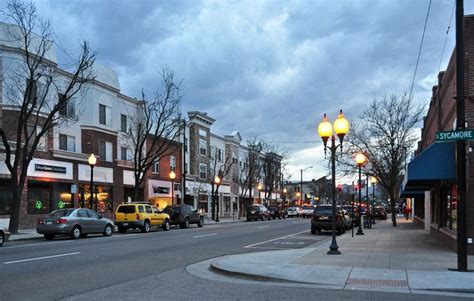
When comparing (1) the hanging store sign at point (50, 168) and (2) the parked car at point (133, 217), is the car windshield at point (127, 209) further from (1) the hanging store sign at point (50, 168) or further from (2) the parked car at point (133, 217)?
(1) the hanging store sign at point (50, 168)

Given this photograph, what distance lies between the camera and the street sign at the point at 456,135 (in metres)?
11.6

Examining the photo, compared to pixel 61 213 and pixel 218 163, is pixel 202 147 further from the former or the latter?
pixel 61 213

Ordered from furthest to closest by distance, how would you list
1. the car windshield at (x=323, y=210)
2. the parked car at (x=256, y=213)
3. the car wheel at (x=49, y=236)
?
1. the parked car at (x=256, y=213)
2. the car windshield at (x=323, y=210)
3. the car wheel at (x=49, y=236)

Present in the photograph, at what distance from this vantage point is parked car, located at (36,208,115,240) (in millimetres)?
24156

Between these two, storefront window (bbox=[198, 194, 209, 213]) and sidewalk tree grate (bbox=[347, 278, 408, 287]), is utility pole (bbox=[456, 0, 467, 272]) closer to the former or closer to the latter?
sidewalk tree grate (bbox=[347, 278, 408, 287])

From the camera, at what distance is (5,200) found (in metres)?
31.7

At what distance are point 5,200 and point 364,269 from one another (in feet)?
85.6

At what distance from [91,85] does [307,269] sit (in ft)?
105

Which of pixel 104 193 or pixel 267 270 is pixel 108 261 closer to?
pixel 267 270

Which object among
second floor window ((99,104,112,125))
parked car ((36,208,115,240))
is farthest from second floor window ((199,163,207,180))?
parked car ((36,208,115,240))

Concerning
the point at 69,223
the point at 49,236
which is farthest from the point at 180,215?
the point at 69,223

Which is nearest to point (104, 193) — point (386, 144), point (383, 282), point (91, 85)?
point (91, 85)

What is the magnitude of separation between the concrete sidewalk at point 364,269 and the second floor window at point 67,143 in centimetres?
2514

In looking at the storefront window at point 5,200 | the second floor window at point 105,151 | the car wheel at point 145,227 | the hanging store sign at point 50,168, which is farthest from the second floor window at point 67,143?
the car wheel at point 145,227
